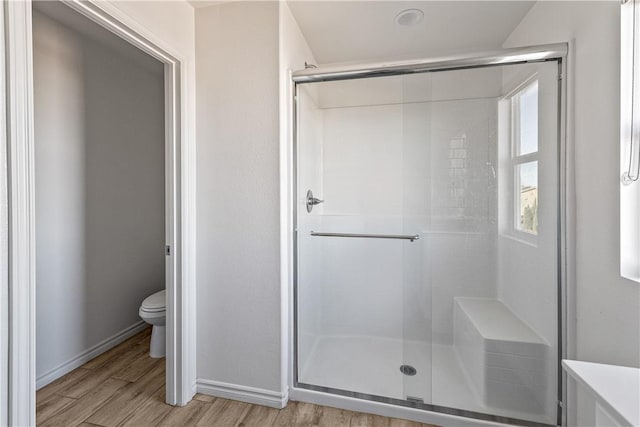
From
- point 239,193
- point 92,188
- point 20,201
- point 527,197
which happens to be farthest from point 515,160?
point 92,188

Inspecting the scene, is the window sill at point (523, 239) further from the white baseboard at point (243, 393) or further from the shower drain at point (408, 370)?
the white baseboard at point (243, 393)

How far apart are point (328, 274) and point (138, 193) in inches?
71.0

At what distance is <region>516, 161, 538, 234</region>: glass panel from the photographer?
1545 mm

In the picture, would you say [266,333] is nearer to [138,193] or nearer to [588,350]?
[588,350]

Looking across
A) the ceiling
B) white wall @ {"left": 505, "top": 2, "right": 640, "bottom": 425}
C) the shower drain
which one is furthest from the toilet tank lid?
white wall @ {"left": 505, "top": 2, "right": 640, "bottom": 425}

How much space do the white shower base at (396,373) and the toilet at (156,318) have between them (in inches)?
43.3

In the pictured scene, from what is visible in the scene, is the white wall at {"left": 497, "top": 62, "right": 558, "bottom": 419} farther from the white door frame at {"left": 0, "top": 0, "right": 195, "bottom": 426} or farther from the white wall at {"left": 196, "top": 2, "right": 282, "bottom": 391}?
the white door frame at {"left": 0, "top": 0, "right": 195, "bottom": 426}

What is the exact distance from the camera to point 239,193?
1.71 meters

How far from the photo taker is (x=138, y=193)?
261 centimetres

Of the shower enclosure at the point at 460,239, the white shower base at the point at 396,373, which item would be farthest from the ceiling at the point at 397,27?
the white shower base at the point at 396,373

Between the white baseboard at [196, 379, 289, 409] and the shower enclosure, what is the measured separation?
0.18m

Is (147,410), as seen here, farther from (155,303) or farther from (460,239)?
(460,239)

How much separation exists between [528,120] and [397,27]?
3.40 feet

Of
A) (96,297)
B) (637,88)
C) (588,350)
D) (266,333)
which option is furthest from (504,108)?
(96,297)
